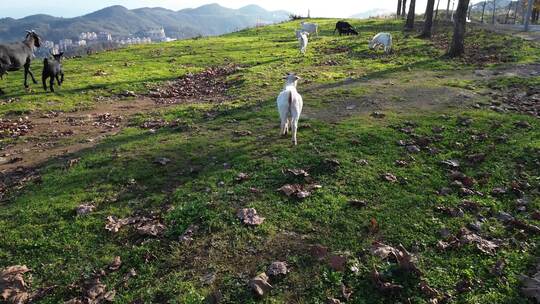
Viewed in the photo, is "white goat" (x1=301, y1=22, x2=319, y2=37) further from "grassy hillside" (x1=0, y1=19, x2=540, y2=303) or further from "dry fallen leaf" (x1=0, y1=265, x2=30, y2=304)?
"dry fallen leaf" (x1=0, y1=265, x2=30, y2=304)

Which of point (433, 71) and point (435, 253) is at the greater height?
point (433, 71)

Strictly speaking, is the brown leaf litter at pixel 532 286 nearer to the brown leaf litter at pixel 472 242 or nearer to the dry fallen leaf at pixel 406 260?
the brown leaf litter at pixel 472 242

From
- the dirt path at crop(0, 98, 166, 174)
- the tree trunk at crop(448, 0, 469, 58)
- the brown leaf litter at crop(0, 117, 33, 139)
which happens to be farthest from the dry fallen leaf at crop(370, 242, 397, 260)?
the tree trunk at crop(448, 0, 469, 58)

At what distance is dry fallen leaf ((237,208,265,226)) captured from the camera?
27.2 feet

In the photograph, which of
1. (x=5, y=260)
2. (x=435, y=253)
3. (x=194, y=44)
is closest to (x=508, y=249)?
(x=435, y=253)

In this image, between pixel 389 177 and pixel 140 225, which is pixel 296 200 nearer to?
pixel 389 177

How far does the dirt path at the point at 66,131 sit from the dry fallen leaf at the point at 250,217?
702 centimetres

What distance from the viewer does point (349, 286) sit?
6766 millimetres

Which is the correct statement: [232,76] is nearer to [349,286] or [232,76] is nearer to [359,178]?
[359,178]

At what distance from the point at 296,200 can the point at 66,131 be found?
10128 millimetres

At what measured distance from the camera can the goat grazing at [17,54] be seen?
20219 mm

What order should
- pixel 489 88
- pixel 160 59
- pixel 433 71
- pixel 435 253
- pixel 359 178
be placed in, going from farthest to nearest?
pixel 160 59 → pixel 433 71 → pixel 489 88 → pixel 359 178 → pixel 435 253

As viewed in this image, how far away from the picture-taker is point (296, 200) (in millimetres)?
9086

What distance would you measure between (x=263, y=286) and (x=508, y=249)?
4573 millimetres
